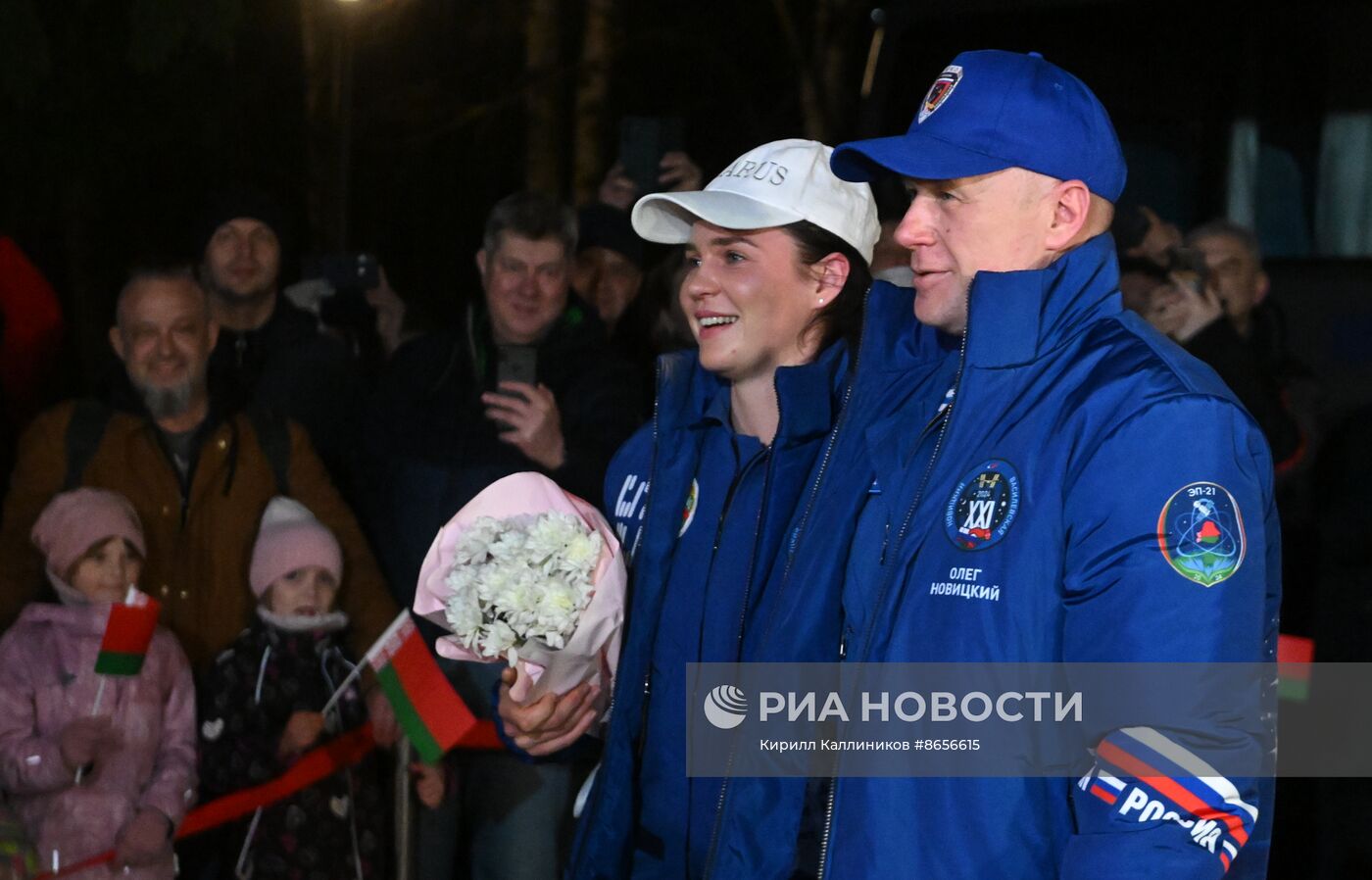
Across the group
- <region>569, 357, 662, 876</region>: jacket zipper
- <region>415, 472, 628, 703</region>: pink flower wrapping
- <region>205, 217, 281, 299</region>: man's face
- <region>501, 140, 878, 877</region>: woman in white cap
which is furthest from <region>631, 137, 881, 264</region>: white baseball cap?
<region>205, 217, 281, 299</region>: man's face

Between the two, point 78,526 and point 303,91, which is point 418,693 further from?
point 303,91

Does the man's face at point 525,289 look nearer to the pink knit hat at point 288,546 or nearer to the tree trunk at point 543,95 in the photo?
A: the pink knit hat at point 288,546

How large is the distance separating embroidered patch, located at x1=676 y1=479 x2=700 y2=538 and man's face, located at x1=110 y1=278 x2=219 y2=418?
2.13 meters

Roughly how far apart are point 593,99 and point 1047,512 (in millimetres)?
8505

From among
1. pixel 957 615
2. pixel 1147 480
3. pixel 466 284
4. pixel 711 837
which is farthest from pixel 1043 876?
pixel 466 284

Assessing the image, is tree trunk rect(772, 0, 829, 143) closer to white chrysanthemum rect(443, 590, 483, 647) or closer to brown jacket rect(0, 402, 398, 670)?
brown jacket rect(0, 402, 398, 670)

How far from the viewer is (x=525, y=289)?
4.98m

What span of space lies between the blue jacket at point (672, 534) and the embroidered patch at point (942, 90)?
0.62 meters

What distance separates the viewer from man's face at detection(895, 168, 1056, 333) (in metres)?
2.46

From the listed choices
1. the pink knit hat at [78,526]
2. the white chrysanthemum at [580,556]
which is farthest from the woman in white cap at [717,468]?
the pink knit hat at [78,526]

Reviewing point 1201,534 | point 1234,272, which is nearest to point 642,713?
point 1201,534

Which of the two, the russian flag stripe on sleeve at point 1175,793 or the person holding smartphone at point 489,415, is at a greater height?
the person holding smartphone at point 489,415

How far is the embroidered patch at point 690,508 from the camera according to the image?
3.32 metres

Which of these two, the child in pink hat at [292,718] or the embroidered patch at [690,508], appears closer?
the embroidered patch at [690,508]
